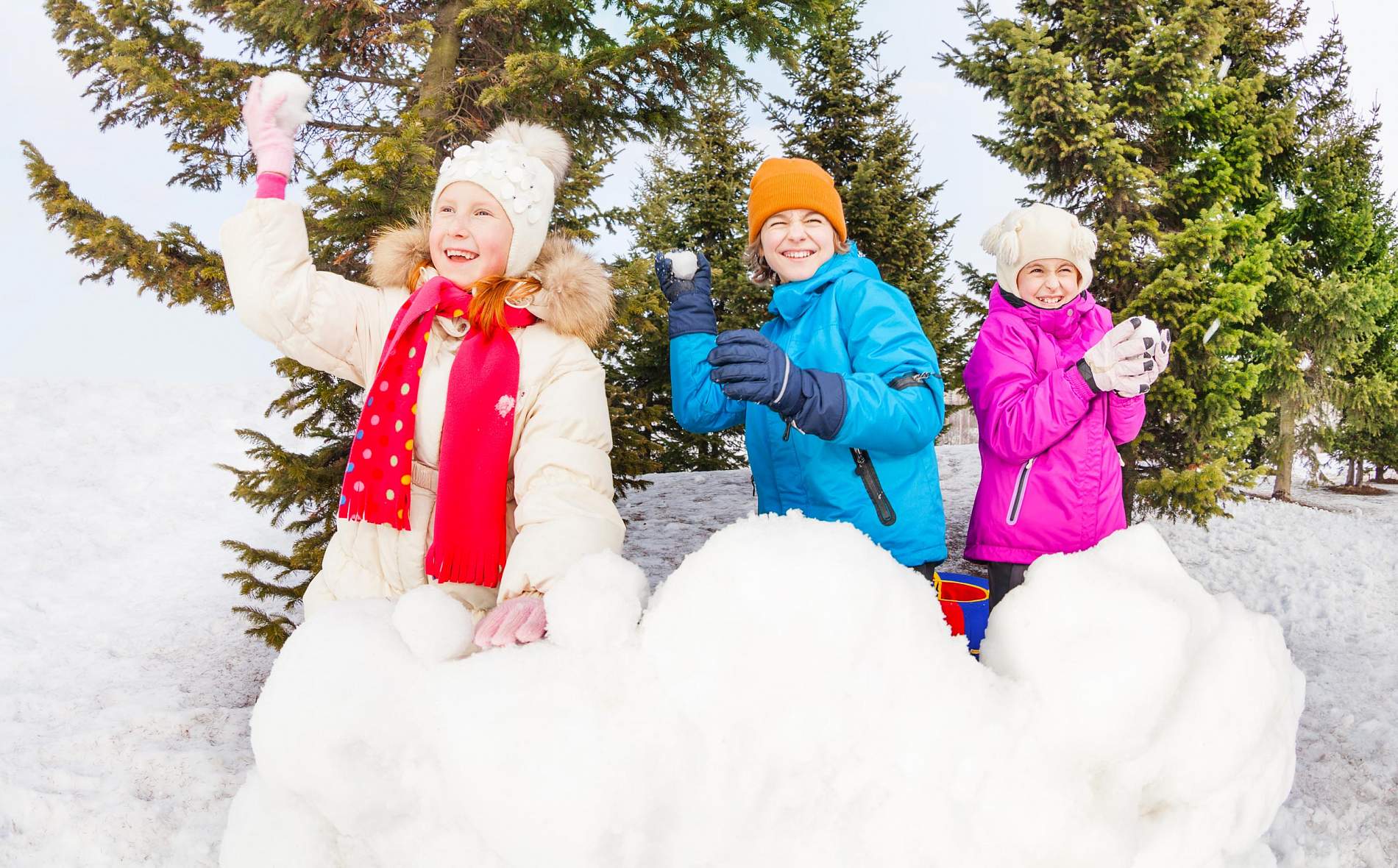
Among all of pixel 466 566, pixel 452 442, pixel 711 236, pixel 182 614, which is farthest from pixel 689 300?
pixel 711 236

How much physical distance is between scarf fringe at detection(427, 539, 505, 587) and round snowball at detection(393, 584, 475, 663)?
16.5 inches

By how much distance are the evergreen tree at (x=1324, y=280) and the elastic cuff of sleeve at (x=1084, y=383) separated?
815 cm

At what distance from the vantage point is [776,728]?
145 cm

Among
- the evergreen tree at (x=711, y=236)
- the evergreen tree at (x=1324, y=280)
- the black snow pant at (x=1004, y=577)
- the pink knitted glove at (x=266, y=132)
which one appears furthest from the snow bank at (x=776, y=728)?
the evergreen tree at (x=1324, y=280)

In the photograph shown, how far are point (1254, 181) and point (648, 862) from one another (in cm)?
809

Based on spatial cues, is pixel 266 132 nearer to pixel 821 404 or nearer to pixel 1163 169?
pixel 821 404

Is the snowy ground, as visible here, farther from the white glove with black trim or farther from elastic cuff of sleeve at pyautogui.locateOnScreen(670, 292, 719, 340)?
elastic cuff of sleeve at pyautogui.locateOnScreen(670, 292, 719, 340)

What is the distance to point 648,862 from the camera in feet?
4.74

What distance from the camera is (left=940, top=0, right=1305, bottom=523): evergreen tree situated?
6.13 meters

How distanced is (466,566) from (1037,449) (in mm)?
1996

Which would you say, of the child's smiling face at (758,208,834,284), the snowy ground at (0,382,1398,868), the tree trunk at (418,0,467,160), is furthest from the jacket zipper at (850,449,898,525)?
the tree trunk at (418,0,467,160)

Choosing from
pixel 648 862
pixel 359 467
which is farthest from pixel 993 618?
pixel 359 467

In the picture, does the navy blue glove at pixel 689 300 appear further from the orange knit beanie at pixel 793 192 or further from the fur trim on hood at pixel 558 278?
the fur trim on hood at pixel 558 278

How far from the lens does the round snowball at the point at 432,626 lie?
5.36 feet
